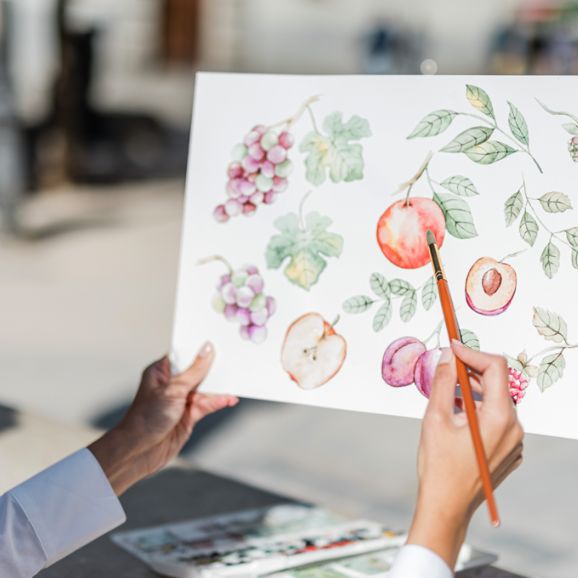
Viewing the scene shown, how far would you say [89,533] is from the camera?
4.49 feet

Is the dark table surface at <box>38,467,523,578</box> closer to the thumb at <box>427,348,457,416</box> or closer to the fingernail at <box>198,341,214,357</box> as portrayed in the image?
the fingernail at <box>198,341,214,357</box>

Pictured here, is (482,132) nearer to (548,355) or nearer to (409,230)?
(409,230)

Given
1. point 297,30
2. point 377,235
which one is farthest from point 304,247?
point 297,30

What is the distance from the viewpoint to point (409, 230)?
55.2 inches

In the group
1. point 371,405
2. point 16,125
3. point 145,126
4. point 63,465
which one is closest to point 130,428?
point 63,465

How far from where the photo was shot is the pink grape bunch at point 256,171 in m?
1.51

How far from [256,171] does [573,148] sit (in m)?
0.46

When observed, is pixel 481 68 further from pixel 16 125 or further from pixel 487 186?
pixel 487 186

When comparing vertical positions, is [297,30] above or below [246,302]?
above

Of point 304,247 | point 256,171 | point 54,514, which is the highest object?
point 256,171

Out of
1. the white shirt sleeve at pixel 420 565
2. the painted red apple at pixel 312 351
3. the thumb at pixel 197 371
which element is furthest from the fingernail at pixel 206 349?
the white shirt sleeve at pixel 420 565

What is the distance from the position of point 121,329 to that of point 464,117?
376 cm

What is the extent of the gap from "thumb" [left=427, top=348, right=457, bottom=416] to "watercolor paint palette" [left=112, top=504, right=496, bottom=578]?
0.58 meters

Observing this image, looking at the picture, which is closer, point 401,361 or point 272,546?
point 401,361
